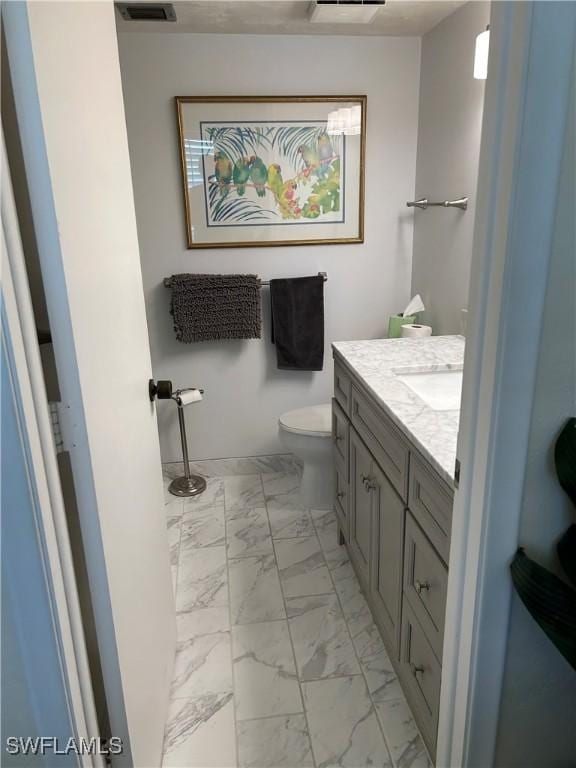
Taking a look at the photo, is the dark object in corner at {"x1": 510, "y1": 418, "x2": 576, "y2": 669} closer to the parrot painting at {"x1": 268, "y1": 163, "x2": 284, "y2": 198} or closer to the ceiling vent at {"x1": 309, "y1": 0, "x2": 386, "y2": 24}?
the ceiling vent at {"x1": 309, "y1": 0, "x2": 386, "y2": 24}

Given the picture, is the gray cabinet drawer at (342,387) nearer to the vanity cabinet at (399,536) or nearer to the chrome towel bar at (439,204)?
the vanity cabinet at (399,536)

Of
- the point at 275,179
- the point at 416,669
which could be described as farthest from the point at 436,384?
the point at 275,179

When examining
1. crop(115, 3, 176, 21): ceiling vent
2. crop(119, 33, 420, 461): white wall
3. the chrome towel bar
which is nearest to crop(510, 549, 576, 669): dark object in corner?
the chrome towel bar

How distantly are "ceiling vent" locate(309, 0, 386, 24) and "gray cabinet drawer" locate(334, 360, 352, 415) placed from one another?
4.32 feet

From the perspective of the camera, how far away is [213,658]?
5.87 feet

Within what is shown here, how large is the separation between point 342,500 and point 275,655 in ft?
2.13

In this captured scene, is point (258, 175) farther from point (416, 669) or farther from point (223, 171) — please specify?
point (416, 669)

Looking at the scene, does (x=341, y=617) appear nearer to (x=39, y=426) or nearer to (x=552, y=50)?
(x=39, y=426)

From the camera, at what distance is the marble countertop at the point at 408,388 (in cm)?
125

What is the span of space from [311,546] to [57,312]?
70.3 inches

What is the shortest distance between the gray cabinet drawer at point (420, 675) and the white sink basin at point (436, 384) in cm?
61

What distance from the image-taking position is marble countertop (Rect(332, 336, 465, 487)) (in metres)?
1.25

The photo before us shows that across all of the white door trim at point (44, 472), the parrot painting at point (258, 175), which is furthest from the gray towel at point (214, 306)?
the white door trim at point (44, 472)

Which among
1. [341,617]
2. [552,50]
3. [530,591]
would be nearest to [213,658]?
[341,617]
